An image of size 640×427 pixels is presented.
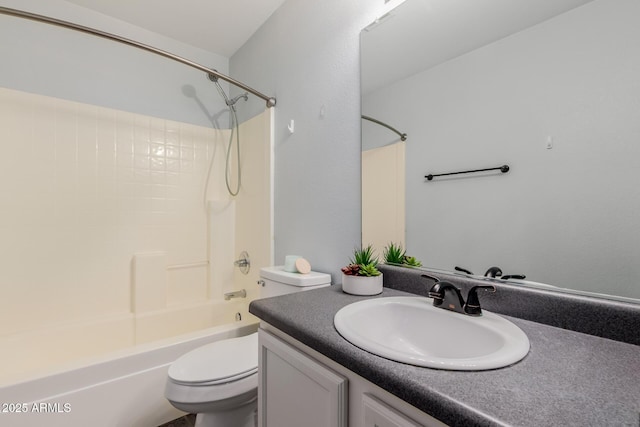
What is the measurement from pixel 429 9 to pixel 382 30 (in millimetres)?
205

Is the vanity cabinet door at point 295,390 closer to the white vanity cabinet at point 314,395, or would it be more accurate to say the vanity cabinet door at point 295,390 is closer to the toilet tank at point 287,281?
the white vanity cabinet at point 314,395

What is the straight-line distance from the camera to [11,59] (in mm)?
1694

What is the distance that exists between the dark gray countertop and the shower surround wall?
59.5 inches

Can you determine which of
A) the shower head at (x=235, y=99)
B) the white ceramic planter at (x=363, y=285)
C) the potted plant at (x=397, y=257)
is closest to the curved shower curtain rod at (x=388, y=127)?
the potted plant at (x=397, y=257)

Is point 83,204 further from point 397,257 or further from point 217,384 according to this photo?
point 397,257

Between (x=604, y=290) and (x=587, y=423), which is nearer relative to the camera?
(x=587, y=423)

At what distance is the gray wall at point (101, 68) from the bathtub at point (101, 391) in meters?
1.71

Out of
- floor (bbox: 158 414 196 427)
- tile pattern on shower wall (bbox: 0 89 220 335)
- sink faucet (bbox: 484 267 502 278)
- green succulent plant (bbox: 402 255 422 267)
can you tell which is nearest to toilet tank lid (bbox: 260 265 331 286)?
green succulent plant (bbox: 402 255 422 267)

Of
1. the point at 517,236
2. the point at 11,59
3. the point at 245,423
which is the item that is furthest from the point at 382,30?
the point at 11,59

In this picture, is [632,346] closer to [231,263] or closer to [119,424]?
[119,424]

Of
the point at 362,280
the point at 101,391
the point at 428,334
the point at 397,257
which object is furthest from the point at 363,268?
the point at 101,391

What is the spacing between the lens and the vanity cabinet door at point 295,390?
2.09ft

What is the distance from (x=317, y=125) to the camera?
5.14ft

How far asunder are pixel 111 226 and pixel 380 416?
218 centimetres
